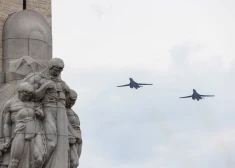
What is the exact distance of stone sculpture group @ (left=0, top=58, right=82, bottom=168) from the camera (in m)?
15.7

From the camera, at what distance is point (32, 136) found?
15.8 m

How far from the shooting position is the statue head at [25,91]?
52.2 feet

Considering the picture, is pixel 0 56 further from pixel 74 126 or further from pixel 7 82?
pixel 74 126

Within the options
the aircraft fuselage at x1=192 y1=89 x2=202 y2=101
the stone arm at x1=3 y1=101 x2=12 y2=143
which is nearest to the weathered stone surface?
the stone arm at x1=3 y1=101 x2=12 y2=143

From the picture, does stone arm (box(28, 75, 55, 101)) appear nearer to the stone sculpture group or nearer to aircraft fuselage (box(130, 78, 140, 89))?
the stone sculpture group

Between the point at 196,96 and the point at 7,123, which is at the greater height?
the point at 196,96

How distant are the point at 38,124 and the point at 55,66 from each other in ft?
5.13

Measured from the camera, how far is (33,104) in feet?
52.7

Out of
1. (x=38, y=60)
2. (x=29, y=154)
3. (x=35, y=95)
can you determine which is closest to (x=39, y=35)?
(x=38, y=60)

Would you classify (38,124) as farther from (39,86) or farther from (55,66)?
(55,66)

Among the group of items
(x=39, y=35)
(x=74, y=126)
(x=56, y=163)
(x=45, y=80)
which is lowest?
(x=56, y=163)

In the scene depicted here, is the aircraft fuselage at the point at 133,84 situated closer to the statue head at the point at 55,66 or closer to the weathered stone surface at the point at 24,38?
the weathered stone surface at the point at 24,38

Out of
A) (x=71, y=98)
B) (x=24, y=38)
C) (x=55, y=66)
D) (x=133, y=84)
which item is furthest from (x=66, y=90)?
(x=133, y=84)

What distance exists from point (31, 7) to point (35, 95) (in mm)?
3948
